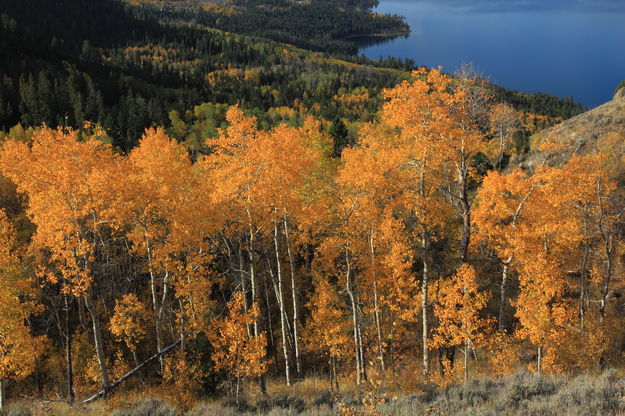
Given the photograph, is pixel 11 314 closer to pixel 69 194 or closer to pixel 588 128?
pixel 69 194

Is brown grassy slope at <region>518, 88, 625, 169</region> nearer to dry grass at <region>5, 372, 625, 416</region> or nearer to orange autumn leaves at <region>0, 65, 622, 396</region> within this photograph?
orange autumn leaves at <region>0, 65, 622, 396</region>

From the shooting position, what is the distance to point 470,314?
21422 millimetres

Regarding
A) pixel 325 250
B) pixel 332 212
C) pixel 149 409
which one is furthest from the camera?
pixel 325 250

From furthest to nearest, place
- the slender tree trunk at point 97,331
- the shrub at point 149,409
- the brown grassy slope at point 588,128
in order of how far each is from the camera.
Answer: the brown grassy slope at point 588,128 → the slender tree trunk at point 97,331 → the shrub at point 149,409

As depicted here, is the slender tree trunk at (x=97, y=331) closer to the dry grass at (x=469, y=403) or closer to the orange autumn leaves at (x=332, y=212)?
the orange autumn leaves at (x=332, y=212)

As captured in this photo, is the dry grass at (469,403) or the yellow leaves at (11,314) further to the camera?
the yellow leaves at (11,314)

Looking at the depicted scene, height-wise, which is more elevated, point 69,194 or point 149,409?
point 69,194

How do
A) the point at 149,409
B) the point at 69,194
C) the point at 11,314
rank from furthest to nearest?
the point at 11,314
the point at 69,194
the point at 149,409

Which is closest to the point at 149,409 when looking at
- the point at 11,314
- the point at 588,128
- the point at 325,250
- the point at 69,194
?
the point at 69,194

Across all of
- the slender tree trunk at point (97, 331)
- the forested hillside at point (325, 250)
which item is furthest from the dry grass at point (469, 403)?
the slender tree trunk at point (97, 331)

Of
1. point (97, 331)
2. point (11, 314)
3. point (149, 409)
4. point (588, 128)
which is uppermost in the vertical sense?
point (588, 128)

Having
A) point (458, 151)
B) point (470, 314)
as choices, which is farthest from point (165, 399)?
point (458, 151)

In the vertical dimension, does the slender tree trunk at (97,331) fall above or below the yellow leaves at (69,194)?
below

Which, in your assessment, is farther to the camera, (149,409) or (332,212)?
(332,212)
